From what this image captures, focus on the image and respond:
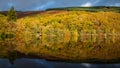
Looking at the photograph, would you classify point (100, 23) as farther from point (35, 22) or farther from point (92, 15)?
point (35, 22)

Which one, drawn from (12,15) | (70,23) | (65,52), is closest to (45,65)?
(65,52)

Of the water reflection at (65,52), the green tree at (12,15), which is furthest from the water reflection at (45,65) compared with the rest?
the green tree at (12,15)

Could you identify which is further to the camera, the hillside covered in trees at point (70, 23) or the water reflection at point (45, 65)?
the hillside covered in trees at point (70, 23)

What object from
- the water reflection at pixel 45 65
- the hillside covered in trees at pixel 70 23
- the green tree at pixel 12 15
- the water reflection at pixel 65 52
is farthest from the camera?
the hillside covered in trees at pixel 70 23

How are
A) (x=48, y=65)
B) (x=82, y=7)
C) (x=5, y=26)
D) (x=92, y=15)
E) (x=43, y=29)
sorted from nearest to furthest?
(x=48, y=65) < (x=5, y=26) < (x=43, y=29) < (x=92, y=15) < (x=82, y=7)

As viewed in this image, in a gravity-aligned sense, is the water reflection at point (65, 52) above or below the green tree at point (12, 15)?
below

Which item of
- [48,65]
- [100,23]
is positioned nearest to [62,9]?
[100,23]

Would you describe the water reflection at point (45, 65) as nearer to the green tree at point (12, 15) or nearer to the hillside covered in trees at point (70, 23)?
the hillside covered in trees at point (70, 23)

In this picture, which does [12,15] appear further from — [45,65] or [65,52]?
[45,65]

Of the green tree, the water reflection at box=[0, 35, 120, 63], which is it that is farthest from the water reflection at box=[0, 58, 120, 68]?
the green tree

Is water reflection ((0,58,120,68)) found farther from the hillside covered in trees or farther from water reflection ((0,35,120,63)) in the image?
the hillside covered in trees

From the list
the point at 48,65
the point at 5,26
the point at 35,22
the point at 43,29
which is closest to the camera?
the point at 48,65
